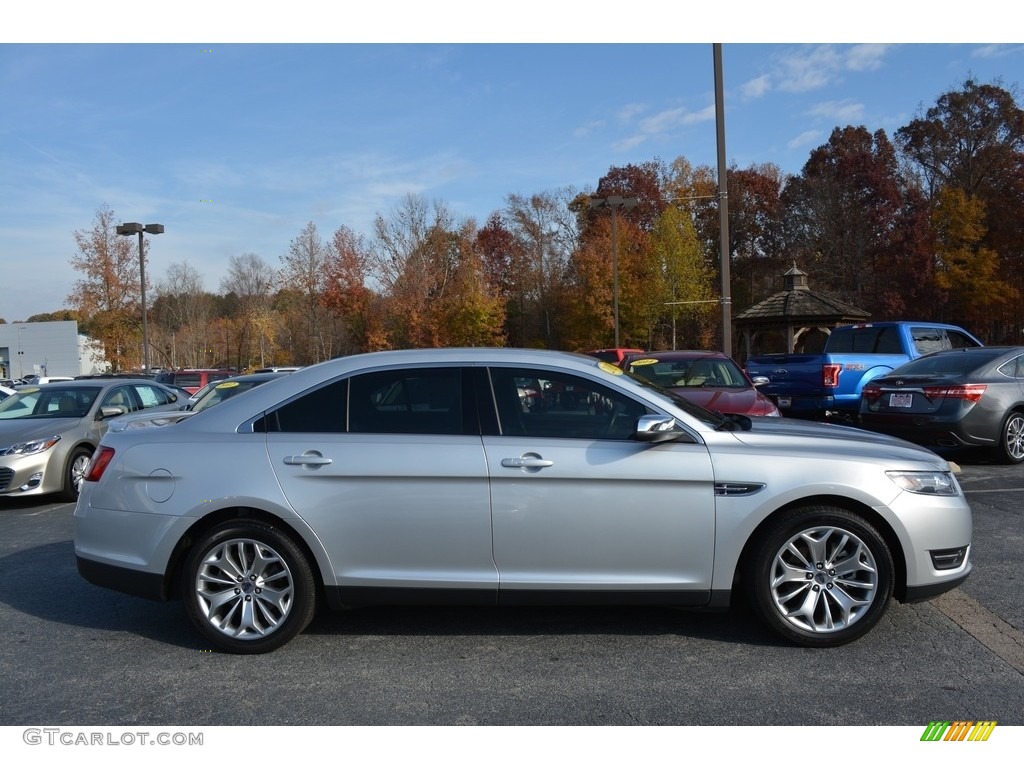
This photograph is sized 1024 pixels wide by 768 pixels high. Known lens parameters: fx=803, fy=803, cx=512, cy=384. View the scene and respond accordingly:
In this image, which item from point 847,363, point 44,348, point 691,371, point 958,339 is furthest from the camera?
point 44,348

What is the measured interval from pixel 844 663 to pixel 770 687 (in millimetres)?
554

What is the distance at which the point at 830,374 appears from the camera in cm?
1324

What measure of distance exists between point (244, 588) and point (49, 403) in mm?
7801

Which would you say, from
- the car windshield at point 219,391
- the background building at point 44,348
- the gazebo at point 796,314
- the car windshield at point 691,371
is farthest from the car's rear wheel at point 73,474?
the background building at point 44,348

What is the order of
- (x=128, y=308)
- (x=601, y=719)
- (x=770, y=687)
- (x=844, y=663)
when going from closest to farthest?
(x=601, y=719)
(x=770, y=687)
(x=844, y=663)
(x=128, y=308)

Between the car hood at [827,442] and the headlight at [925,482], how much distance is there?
9 centimetres

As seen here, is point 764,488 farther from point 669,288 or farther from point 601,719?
point 669,288

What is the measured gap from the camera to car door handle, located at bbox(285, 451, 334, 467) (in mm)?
4328

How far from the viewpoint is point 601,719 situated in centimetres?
350

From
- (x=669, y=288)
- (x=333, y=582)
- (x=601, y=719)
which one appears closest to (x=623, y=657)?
(x=601, y=719)

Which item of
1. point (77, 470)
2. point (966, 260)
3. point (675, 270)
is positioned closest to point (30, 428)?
point (77, 470)

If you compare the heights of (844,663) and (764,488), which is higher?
(764,488)

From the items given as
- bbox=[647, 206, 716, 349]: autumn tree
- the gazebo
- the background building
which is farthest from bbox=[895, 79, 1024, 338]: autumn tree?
the background building

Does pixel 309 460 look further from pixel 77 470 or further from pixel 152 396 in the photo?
pixel 152 396
